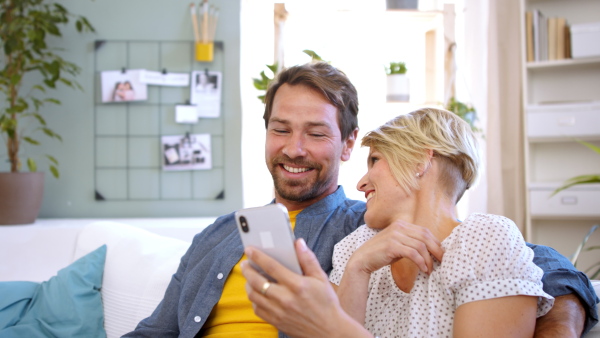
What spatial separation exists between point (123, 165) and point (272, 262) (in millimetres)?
2255

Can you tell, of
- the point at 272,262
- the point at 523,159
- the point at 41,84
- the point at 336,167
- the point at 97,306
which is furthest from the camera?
the point at 523,159

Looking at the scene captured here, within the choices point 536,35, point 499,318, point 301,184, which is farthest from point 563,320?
point 536,35

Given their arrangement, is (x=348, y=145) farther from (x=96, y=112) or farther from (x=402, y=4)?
(x=96, y=112)

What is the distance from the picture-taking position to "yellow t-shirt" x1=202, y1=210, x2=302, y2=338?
53.0 inches

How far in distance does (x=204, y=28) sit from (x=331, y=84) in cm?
151

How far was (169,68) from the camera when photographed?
2934 millimetres

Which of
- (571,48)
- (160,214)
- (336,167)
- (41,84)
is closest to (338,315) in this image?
(336,167)

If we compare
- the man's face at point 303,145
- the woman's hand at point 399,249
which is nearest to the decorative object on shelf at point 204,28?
the man's face at point 303,145

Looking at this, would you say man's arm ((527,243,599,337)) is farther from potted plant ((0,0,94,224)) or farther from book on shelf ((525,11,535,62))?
book on shelf ((525,11,535,62))

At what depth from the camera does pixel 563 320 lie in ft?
3.33

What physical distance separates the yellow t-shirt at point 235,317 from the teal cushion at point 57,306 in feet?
1.77

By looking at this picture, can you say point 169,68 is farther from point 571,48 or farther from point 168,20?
point 571,48

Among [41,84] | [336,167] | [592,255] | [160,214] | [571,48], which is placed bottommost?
[592,255]

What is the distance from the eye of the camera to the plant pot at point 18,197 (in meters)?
2.51
